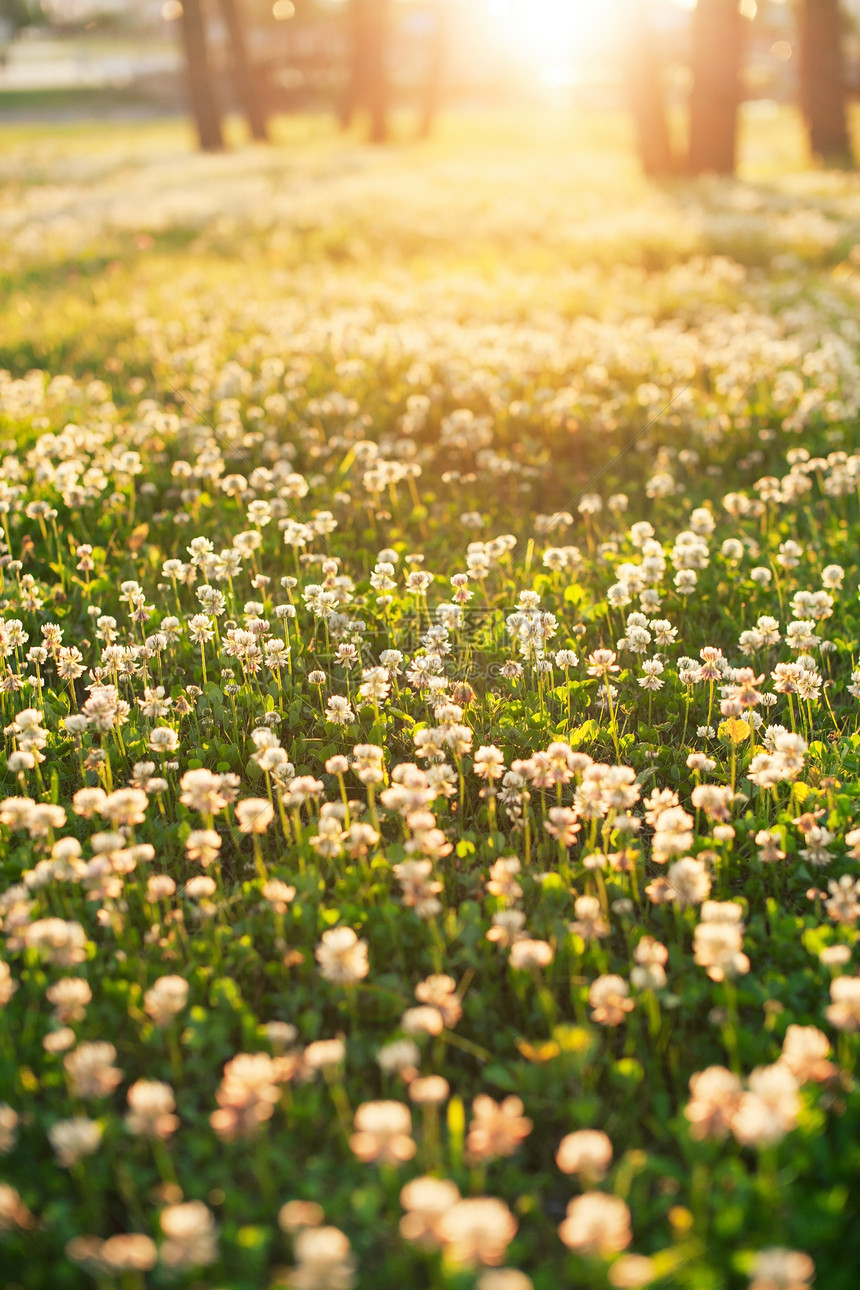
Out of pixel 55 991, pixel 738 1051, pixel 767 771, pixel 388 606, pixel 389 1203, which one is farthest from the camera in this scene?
pixel 388 606

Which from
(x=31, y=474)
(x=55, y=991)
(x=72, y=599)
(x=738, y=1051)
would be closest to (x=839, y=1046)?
(x=738, y=1051)

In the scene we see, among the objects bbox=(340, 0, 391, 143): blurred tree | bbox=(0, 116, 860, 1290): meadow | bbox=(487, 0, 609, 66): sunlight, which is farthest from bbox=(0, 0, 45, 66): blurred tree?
bbox=(0, 116, 860, 1290): meadow

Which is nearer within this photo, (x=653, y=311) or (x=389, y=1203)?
(x=389, y=1203)

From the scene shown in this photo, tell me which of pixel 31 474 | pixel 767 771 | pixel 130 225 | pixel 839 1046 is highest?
pixel 130 225

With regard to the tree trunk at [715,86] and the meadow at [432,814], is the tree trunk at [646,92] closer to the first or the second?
the tree trunk at [715,86]

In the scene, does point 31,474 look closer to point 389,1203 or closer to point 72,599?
point 72,599

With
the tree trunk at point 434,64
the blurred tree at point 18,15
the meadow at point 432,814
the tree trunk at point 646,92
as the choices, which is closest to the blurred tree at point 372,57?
the tree trunk at point 434,64
